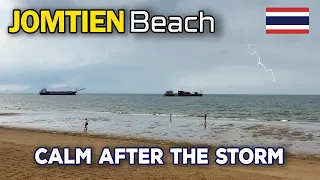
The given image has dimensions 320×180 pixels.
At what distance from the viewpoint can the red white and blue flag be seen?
17.4 m

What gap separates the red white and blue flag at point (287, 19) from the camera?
686 inches

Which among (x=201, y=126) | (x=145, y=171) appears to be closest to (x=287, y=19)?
(x=145, y=171)

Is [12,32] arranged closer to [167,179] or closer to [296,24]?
[167,179]

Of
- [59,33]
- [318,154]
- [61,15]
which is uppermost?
[61,15]

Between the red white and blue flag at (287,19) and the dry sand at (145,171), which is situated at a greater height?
the red white and blue flag at (287,19)

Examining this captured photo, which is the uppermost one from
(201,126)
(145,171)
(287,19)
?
(287,19)

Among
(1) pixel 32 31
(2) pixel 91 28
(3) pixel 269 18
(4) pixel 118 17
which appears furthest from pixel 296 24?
(1) pixel 32 31

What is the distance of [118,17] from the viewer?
13.1 meters

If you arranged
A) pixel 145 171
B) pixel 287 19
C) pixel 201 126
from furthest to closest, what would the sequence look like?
pixel 201 126, pixel 287 19, pixel 145 171

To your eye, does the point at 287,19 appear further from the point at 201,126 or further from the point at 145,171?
the point at 201,126

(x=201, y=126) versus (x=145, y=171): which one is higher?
(x=145, y=171)

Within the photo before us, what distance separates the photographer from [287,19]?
57.7 ft

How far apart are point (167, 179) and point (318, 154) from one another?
12.4 m

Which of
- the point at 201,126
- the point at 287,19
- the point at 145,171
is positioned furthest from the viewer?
the point at 201,126
